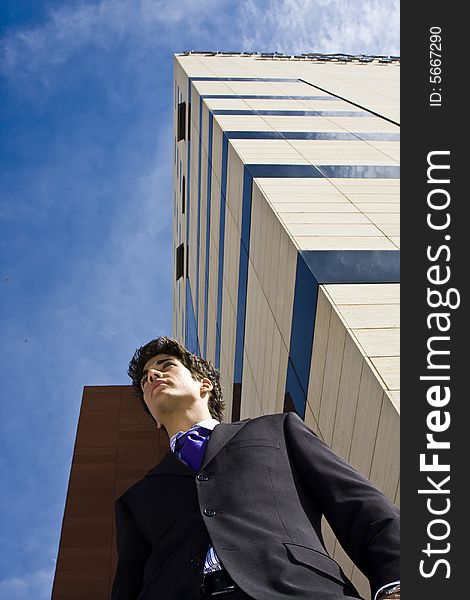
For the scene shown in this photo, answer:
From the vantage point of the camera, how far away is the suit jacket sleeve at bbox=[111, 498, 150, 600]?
312 cm

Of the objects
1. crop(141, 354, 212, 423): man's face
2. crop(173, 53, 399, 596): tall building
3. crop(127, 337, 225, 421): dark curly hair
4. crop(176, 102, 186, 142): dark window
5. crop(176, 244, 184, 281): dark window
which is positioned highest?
crop(176, 102, 186, 142): dark window

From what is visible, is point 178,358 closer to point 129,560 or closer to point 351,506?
point 129,560

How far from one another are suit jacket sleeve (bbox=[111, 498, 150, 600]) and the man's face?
0.66 m

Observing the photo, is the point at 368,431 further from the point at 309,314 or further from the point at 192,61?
the point at 192,61

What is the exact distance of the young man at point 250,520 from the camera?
2.50 metres

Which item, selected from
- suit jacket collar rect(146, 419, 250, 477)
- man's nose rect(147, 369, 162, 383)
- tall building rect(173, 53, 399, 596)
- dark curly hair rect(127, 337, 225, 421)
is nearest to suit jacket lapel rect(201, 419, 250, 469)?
suit jacket collar rect(146, 419, 250, 477)

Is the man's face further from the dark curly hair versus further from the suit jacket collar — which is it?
the suit jacket collar

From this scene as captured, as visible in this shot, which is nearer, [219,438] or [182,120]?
[219,438]

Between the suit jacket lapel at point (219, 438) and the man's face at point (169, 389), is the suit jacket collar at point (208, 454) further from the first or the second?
the man's face at point (169, 389)

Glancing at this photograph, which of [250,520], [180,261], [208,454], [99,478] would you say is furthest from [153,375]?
[180,261]

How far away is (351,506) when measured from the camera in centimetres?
271

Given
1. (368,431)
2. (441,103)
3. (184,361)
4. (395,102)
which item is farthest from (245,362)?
(395,102)

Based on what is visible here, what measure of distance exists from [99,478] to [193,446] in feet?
45.6

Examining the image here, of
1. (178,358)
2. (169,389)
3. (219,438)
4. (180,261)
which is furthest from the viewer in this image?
(180,261)
